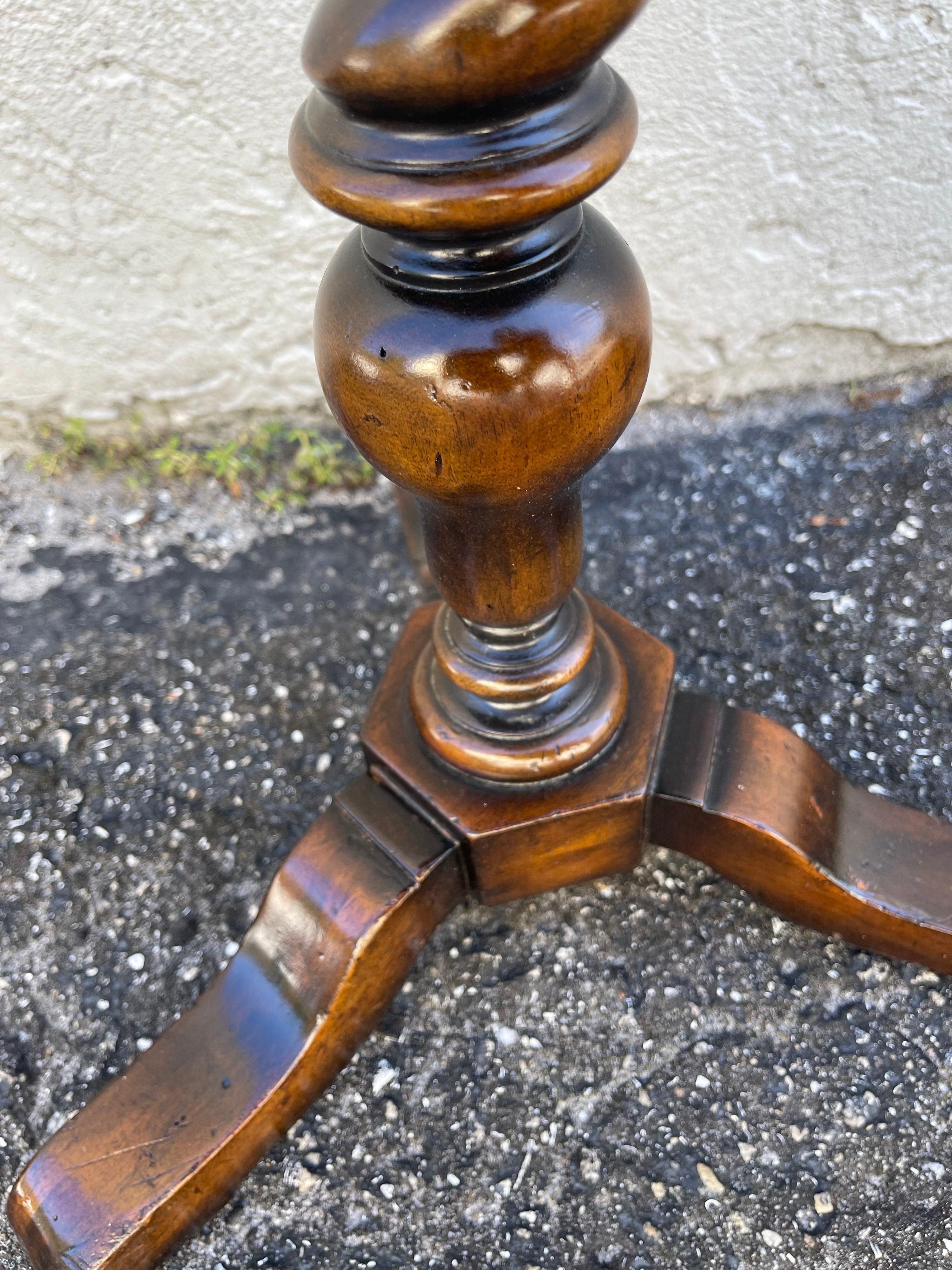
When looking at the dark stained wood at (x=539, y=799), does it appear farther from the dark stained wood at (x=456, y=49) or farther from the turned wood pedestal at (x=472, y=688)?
the dark stained wood at (x=456, y=49)

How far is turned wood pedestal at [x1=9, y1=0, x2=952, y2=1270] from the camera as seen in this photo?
42 cm

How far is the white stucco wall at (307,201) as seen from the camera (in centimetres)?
89

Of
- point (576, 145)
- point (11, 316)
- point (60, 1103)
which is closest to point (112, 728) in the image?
point (60, 1103)

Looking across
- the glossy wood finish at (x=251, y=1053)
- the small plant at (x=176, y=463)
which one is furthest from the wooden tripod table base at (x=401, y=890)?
the small plant at (x=176, y=463)

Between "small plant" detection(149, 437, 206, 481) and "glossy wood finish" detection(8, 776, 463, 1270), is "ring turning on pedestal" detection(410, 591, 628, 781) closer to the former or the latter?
"glossy wood finish" detection(8, 776, 463, 1270)

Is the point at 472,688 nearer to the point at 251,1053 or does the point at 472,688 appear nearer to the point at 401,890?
the point at 401,890

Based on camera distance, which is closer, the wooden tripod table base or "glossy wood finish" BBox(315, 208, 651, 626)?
"glossy wood finish" BBox(315, 208, 651, 626)

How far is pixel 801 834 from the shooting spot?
701 mm

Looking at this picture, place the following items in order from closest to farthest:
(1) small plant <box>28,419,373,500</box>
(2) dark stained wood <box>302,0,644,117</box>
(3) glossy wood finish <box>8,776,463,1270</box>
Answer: (2) dark stained wood <box>302,0,644,117</box> < (3) glossy wood finish <box>8,776,463,1270</box> < (1) small plant <box>28,419,373,500</box>

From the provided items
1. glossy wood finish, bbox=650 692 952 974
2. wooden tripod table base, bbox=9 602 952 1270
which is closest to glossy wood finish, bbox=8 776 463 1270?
wooden tripod table base, bbox=9 602 952 1270

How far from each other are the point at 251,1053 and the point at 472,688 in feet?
0.92

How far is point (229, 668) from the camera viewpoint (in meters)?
0.99

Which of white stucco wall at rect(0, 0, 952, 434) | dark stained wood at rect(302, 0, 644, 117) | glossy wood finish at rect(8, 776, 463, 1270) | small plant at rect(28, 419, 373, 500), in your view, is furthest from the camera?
small plant at rect(28, 419, 373, 500)

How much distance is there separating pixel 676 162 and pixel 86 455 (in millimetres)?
702
